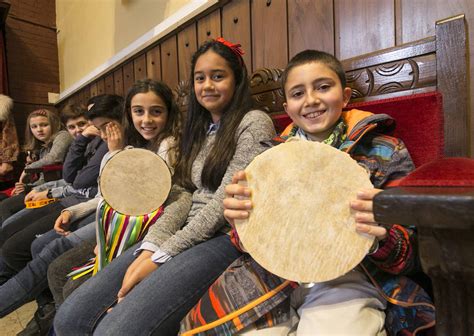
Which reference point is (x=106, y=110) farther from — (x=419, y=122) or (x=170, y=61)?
(x=419, y=122)

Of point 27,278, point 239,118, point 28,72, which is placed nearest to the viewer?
point 239,118

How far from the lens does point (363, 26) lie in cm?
104

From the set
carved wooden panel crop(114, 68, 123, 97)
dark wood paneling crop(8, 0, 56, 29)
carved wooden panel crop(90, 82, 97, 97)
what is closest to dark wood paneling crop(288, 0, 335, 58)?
carved wooden panel crop(114, 68, 123, 97)

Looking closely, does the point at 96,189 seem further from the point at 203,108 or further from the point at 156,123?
the point at 203,108

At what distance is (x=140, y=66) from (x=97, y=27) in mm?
1146

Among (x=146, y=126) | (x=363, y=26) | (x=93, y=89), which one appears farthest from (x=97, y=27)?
(x=363, y=26)

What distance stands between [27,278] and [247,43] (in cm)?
150

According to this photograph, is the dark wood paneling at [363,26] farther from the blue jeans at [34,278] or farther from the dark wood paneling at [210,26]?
the blue jeans at [34,278]

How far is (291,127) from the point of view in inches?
36.2

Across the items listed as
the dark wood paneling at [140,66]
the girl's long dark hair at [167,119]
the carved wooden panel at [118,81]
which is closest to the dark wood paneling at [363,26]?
the girl's long dark hair at [167,119]

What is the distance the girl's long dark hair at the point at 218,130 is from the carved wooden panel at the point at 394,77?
38cm

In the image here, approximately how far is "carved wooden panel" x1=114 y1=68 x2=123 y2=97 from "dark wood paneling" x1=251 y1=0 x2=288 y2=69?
5.30 ft

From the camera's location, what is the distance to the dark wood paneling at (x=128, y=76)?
2453mm

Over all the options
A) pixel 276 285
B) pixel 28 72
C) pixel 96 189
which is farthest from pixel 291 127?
pixel 28 72
